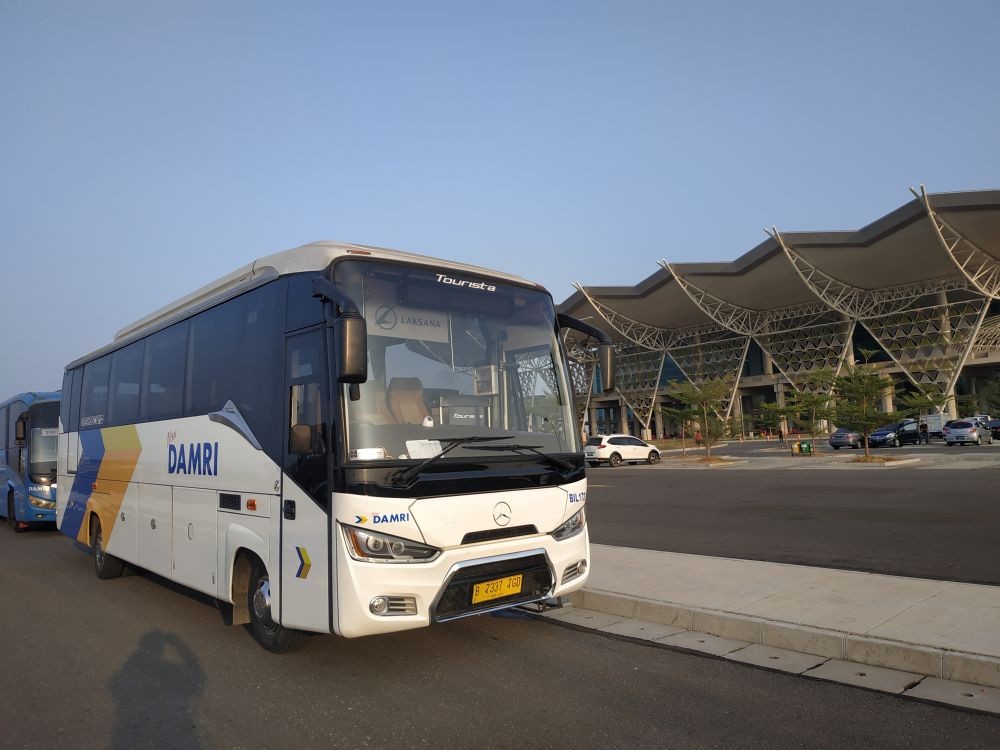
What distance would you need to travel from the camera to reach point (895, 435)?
1507 inches

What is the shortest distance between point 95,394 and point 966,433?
39.2 metres

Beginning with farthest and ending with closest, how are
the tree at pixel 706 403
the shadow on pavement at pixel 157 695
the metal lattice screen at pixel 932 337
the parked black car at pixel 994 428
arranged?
the metal lattice screen at pixel 932 337
the parked black car at pixel 994 428
the tree at pixel 706 403
the shadow on pavement at pixel 157 695

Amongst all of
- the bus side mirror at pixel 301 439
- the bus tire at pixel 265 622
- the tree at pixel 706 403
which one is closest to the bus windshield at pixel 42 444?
the bus tire at pixel 265 622

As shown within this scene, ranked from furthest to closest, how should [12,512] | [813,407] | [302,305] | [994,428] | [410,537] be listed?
[994,428] → [813,407] → [12,512] → [302,305] → [410,537]

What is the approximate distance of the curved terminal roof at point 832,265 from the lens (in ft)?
139

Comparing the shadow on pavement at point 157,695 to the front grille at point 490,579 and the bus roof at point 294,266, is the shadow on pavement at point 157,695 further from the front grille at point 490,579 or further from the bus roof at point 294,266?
the bus roof at point 294,266

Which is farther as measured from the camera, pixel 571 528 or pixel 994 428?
pixel 994 428

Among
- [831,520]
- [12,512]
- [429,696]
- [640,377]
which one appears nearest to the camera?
[429,696]

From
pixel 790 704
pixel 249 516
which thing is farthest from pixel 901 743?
pixel 249 516

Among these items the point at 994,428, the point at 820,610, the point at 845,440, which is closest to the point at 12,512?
the point at 820,610

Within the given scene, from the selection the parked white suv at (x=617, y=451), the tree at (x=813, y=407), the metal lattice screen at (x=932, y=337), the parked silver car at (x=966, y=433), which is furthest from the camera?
the metal lattice screen at (x=932, y=337)

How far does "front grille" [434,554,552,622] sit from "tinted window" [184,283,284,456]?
174 centimetres

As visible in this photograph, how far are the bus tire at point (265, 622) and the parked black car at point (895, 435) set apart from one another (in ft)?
121

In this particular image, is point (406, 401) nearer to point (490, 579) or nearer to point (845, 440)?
point (490, 579)
